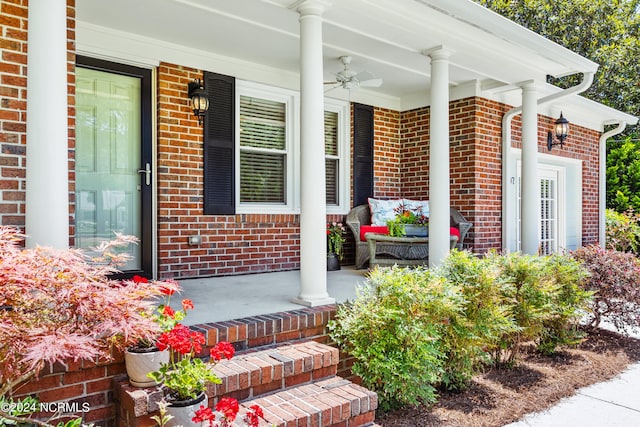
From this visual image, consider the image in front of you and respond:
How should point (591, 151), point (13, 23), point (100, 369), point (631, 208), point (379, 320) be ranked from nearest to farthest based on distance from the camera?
point (100, 369) → point (13, 23) → point (379, 320) → point (591, 151) → point (631, 208)

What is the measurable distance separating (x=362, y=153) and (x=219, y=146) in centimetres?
220

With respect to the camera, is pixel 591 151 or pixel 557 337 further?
pixel 591 151

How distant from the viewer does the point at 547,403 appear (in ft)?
10.8

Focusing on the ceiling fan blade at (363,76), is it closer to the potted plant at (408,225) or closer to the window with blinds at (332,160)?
the window with blinds at (332,160)

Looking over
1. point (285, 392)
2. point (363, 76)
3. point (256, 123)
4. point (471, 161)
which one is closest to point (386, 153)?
point (471, 161)

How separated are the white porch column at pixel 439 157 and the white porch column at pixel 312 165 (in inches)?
58.5

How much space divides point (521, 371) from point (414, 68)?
3.44 m

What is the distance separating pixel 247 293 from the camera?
3990 mm

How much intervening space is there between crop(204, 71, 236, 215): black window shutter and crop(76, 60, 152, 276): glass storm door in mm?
625

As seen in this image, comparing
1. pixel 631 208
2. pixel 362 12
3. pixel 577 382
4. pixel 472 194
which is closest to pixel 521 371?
pixel 577 382

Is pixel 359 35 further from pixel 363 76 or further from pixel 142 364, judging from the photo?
pixel 142 364

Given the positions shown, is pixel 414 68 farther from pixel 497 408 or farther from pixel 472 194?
pixel 497 408

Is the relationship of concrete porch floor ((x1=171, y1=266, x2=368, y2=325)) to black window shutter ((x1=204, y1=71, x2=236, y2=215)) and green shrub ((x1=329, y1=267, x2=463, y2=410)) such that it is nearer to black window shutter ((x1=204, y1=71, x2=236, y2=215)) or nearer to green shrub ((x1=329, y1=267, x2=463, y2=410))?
green shrub ((x1=329, y1=267, x2=463, y2=410))

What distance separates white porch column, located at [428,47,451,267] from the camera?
4527 mm
